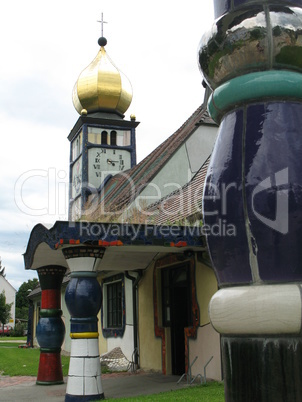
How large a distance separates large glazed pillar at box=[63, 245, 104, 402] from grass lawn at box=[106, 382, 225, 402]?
579 millimetres

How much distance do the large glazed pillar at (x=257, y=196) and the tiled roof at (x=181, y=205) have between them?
6.41 metres

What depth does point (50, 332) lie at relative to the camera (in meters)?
10.2

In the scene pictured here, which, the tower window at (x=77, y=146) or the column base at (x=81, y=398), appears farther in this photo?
the tower window at (x=77, y=146)

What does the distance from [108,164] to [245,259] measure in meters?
23.1

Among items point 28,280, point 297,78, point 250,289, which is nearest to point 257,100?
point 297,78

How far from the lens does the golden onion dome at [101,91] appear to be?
2603 cm

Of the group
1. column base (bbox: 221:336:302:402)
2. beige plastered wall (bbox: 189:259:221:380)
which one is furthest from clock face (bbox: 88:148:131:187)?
column base (bbox: 221:336:302:402)

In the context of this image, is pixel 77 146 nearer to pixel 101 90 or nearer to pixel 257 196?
pixel 101 90

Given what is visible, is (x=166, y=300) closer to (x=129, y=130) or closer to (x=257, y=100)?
(x=257, y=100)

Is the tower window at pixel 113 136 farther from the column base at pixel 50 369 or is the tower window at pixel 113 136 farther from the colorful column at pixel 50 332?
the column base at pixel 50 369

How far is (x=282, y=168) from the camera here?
2289mm

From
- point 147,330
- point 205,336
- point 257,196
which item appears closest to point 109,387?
point 205,336

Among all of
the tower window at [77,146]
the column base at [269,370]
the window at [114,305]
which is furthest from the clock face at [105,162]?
the column base at [269,370]

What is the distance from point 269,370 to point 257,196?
714 mm
